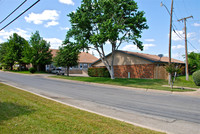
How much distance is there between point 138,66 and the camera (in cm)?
2542

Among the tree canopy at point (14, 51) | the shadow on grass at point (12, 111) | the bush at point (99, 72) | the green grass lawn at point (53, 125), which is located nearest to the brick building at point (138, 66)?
the bush at point (99, 72)

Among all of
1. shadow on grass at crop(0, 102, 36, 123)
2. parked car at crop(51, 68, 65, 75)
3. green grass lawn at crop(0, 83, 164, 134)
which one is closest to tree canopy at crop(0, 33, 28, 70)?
parked car at crop(51, 68, 65, 75)

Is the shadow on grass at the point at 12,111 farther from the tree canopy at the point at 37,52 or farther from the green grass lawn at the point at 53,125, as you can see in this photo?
the tree canopy at the point at 37,52

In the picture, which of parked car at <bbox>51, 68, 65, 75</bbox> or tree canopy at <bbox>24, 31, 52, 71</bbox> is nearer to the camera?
parked car at <bbox>51, 68, 65, 75</bbox>

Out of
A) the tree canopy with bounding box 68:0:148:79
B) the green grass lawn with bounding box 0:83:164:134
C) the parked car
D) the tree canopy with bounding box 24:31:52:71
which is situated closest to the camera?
the green grass lawn with bounding box 0:83:164:134

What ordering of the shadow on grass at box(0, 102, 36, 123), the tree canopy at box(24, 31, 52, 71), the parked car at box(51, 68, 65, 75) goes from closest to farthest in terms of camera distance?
the shadow on grass at box(0, 102, 36, 123) < the parked car at box(51, 68, 65, 75) < the tree canopy at box(24, 31, 52, 71)

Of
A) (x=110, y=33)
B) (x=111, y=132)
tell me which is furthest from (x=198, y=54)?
(x=111, y=132)

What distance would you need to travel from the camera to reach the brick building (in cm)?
2339

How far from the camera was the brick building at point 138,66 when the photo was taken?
23.4 m

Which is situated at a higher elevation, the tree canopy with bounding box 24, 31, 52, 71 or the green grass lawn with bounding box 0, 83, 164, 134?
the tree canopy with bounding box 24, 31, 52, 71

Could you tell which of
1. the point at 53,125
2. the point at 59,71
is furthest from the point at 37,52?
the point at 53,125

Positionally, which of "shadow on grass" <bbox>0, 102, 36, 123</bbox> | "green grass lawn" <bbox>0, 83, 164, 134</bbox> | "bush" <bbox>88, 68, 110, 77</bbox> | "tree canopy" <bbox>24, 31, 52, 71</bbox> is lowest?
"green grass lawn" <bbox>0, 83, 164, 134</bbox>

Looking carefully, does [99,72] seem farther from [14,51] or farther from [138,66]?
[14,51]

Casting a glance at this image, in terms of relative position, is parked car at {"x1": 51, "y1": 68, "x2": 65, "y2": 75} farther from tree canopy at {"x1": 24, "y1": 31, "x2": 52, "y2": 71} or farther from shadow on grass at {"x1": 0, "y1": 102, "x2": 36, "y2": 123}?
shadow on grass at {"x1": 0, "y1": 102, "x2": 36, "y2": 123}
